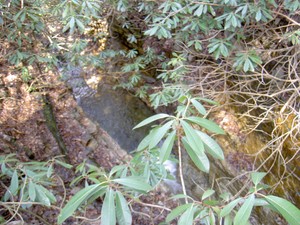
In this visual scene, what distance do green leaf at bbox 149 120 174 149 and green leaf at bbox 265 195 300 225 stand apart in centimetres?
46

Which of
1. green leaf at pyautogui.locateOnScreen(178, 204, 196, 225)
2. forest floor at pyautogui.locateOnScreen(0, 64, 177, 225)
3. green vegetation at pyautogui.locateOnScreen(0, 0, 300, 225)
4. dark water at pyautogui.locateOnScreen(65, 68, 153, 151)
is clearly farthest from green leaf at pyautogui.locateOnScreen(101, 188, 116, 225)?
dark water at pyautogui.locateOnScreen(65, 68, 153, 151)

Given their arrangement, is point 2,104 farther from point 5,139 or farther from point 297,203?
point 297,203

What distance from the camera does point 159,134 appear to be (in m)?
1.05

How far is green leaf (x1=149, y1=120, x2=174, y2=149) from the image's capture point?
1.04 metres

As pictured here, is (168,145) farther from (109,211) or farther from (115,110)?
(115,110)

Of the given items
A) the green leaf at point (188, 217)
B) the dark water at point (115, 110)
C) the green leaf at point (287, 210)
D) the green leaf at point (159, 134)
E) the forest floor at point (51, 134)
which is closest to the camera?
the green leaf at point (287, 210)

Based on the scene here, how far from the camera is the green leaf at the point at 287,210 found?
828 mm

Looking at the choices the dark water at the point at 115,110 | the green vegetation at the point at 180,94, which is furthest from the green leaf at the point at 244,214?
the dark water at the point at 115,110

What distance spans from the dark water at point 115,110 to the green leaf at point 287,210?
5.13m

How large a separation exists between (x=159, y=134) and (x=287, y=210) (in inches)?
20.9

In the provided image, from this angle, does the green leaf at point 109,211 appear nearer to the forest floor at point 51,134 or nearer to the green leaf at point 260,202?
the green leaf at point 260,202

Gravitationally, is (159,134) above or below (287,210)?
above

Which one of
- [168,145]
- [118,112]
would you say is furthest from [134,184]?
[118,112]

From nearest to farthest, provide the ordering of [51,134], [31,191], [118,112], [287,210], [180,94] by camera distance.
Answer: [287,210] < [31,191] < [180,94] < [51,134] < [118,112]
